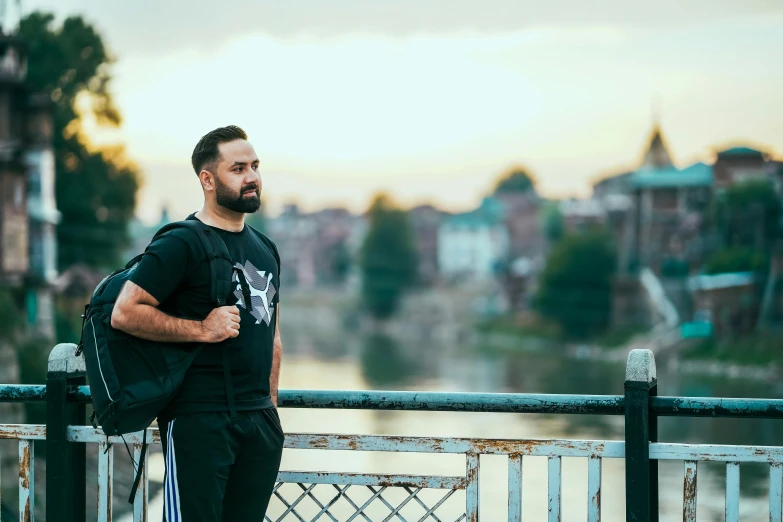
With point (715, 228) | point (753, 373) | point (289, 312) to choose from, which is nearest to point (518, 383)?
point (753, 373)

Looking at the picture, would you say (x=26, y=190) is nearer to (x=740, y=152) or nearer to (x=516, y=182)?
(x=740, y=152)

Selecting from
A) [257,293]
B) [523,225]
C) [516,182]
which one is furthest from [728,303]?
[516,182]

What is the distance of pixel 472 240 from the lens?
109 metres

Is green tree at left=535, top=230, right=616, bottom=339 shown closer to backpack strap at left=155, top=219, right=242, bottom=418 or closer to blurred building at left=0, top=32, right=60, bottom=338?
blurred building at left=0, top=32, right=60, bottom=338

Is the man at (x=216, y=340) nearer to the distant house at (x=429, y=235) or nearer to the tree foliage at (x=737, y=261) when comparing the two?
the tree foliage at (x=737, y=261)

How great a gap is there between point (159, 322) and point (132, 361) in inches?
6.4

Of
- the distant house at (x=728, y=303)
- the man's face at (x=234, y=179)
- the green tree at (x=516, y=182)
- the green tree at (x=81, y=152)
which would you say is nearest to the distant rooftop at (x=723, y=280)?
the distant house at (x=728, y=303)

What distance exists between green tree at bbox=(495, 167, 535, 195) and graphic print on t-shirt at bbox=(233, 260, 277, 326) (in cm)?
10767

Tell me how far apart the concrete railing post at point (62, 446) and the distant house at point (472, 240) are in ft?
324

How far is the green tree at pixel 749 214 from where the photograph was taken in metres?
56.3

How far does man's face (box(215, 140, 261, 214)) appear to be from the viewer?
3391mm

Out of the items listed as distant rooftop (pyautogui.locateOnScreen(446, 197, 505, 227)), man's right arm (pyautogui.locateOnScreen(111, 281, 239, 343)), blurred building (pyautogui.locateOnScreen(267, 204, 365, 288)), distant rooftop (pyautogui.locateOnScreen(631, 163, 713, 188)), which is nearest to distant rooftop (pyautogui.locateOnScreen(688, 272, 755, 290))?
distant rooftop (pyautogui.locateOnScreen(631, 163, 713, 188))

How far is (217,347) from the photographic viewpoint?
3.33m

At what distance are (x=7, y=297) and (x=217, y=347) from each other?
24.5 m
